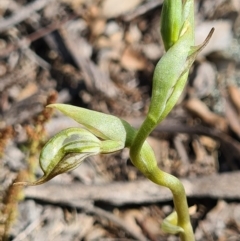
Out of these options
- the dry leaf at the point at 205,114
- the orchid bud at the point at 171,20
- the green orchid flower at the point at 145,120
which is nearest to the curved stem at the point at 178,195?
the green orchid flower at the point at 145,120

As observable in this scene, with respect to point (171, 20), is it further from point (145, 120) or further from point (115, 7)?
point (115, 7)

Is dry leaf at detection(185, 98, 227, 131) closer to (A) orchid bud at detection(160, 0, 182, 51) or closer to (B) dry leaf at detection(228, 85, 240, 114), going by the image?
(B) dry leaf at detection(228, 85, 240, 114)

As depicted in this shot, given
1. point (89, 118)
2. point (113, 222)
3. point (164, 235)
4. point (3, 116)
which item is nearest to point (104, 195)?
point (113, 222)

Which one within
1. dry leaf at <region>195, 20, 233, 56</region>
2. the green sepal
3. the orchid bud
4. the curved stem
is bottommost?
dry leaf at <region>195, 20, 233, 56</region>

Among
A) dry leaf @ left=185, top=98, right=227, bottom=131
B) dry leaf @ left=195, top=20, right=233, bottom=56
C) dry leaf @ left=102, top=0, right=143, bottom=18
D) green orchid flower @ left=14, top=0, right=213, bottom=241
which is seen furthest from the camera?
dry leaf @ left=102, top=0, right=143, bottom=18

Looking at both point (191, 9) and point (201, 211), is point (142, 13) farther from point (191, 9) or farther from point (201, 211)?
point (191, 9)

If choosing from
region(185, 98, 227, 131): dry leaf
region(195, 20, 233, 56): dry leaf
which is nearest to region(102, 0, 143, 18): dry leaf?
region(195, 20, 233, 56): dry leaf

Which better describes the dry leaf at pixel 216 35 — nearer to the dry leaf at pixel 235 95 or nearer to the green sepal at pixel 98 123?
the dry leaf at pixel 235 95

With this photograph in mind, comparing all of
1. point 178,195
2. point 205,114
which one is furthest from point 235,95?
point 178,195

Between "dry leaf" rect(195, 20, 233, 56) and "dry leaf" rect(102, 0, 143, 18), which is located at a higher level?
→ "dry leaf" rect(102, 0, 143, 18)

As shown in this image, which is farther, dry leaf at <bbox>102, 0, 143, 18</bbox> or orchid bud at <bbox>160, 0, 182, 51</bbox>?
A: dry leaf at <bbox>102, 0, 143, 18</bbox>

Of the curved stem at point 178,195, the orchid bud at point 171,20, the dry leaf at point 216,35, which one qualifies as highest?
the orchid bud at point 171,20
